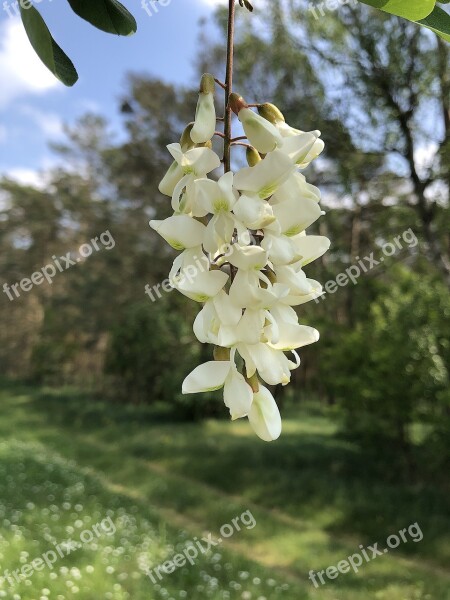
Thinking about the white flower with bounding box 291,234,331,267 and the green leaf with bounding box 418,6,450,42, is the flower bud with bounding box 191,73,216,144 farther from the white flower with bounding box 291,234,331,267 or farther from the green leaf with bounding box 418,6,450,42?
the green leaf with bounding box 418,6,450,42

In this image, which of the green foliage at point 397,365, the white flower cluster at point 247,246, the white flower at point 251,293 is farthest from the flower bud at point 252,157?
the green foliage at point 397,365

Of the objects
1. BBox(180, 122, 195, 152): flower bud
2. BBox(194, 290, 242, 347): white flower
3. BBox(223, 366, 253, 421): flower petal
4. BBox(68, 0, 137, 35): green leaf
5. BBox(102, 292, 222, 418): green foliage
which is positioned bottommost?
BBox(223, 366, 253, 421): flower petal

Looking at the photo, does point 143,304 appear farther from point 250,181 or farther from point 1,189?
point 250,181

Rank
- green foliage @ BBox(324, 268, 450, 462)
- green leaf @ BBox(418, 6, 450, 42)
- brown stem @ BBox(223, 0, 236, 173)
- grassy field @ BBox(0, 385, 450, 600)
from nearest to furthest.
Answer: brown stem @ BBox(223, 0, 236, 173)
green leaf @ BBox(418, 6, 450, 42)
grassy field @ BBox(0, 385, 450, 600)
green foliage @ BBox(324, 268, 450, 462)

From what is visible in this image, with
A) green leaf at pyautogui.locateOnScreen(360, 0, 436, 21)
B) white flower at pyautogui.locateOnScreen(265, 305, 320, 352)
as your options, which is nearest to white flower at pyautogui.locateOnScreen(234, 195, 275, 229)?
white flower at pyautogui.locateOnScreen(265, 305, 320, 352)

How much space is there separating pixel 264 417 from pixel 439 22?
0.48 m

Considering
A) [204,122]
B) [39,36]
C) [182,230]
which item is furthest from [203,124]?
[39,36]

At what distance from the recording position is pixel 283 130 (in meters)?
0.68

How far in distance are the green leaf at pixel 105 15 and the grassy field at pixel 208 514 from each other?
12.5 ft

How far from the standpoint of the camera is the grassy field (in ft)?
15.0

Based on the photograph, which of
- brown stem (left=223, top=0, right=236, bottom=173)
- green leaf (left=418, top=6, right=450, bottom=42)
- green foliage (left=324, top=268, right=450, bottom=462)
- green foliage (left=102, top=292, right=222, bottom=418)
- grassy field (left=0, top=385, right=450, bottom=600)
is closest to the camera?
brown stem (left=223, top=0, right=236, bottom=173)

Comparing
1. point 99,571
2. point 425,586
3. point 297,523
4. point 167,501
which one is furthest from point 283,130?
point 167,501

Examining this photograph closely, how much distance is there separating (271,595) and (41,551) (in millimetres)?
1772

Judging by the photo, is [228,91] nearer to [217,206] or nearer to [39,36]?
[217,206]
